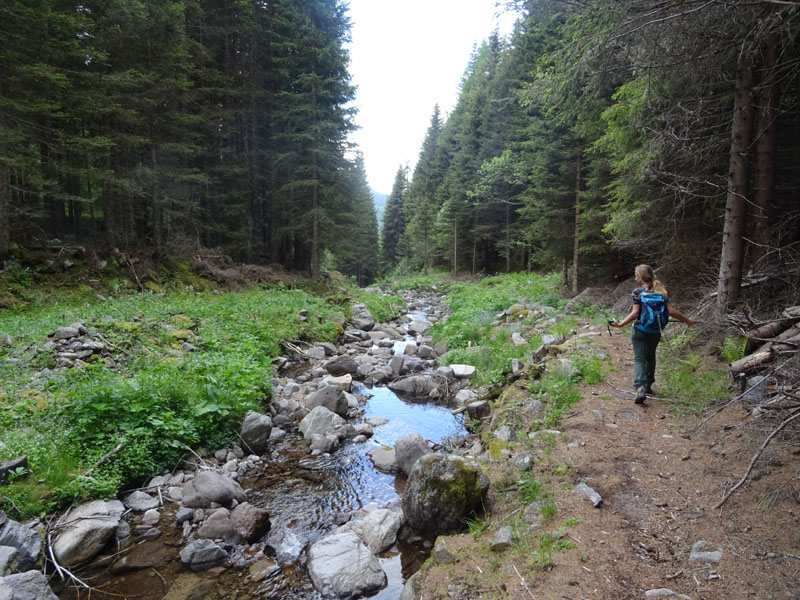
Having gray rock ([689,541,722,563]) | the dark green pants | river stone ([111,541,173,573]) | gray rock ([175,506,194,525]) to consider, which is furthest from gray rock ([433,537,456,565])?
the dark green pants

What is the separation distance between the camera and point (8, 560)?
3.82m

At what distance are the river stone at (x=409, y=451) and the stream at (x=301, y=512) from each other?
0.21m

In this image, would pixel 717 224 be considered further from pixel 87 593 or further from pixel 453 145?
pixel 453 145

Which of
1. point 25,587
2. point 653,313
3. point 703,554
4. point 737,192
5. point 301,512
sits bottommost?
point 301,512

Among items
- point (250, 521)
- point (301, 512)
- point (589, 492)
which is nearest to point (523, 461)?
point (589, 492)

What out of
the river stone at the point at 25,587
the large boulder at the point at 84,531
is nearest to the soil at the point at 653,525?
the river stone at the point at 25,587

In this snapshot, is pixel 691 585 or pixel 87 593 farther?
pixel 87 593

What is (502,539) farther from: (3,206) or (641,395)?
(3,206)

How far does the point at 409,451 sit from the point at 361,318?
12095mm

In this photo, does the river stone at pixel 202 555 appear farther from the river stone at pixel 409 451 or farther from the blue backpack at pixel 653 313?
the blue backpack at pixel 653 313

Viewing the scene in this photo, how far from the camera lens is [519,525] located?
397 cm

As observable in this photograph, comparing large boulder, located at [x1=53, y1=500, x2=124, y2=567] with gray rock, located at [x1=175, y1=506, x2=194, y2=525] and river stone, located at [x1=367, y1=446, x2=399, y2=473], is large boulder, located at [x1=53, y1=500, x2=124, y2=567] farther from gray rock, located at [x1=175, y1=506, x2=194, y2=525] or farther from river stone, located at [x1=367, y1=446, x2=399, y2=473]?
river stone, located at [x1=367, y1=446, x2=399, y2=473]

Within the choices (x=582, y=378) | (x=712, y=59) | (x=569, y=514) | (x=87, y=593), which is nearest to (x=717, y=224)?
(x=712, y=59)

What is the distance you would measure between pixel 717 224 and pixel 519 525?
8203 mm
